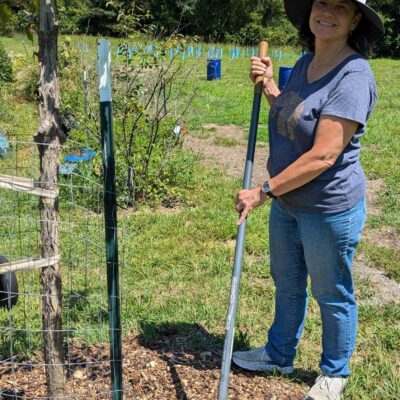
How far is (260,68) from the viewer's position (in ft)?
8.69

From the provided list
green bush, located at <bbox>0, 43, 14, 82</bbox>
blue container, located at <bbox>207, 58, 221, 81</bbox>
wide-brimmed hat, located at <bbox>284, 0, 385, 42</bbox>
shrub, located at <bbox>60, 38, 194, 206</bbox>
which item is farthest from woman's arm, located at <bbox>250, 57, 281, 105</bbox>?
blue container, located at <bbox>207, 58, 221, 81</bbox>

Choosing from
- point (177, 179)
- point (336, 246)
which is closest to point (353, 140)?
point (336, 246)

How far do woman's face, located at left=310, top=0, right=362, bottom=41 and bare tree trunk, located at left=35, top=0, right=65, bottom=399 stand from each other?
1.02 m

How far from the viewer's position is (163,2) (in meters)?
29.1

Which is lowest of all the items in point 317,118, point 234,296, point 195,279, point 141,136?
point 195,279

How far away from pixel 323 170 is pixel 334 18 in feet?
1.96

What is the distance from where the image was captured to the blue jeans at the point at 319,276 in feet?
7.76

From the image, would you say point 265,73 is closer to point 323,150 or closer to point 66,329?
point 323,150

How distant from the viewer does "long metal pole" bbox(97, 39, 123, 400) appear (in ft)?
5.90

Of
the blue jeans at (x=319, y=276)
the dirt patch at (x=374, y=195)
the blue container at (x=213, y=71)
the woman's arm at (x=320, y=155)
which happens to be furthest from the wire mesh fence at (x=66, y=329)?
the blue container at (x=213, y=71)

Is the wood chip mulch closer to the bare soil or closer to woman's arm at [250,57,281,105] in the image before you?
the bare soil

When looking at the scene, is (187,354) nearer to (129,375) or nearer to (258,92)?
(129,375)

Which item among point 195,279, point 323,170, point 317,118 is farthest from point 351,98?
point 195,279

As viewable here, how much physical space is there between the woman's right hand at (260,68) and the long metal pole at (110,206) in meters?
1.02
